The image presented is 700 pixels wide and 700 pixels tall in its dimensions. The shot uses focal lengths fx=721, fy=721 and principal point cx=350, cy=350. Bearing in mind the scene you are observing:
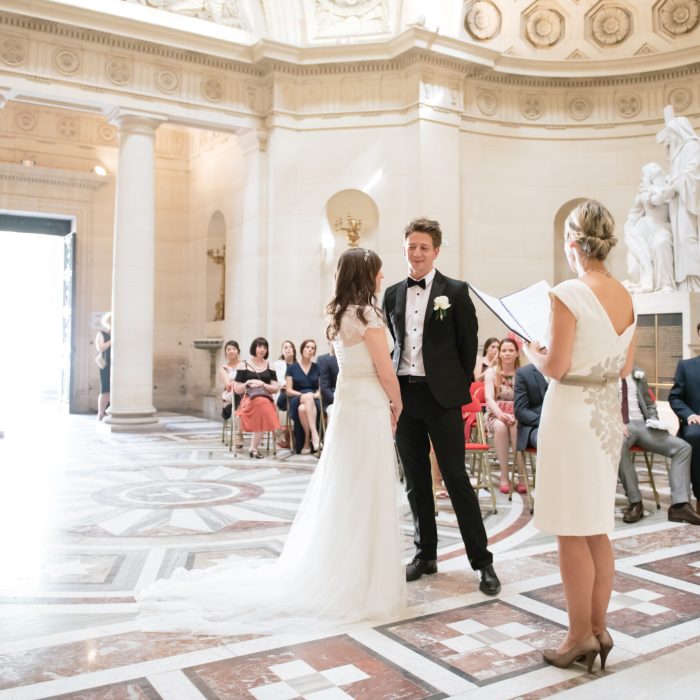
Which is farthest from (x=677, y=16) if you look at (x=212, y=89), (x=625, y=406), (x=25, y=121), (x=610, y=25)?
(x=25, y=121)

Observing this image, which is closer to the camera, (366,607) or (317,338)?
(366,607)

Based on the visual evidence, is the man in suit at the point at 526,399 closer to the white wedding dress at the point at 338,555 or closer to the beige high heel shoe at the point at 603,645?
the white wedding dress at the point at 338,555

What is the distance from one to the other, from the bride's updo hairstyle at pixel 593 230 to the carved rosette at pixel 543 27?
41.0 ft

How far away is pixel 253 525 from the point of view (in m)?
5.47

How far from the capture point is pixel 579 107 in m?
13.8

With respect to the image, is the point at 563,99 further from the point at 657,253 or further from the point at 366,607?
the point at 366,607

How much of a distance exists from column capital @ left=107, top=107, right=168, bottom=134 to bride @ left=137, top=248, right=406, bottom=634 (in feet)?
30.9

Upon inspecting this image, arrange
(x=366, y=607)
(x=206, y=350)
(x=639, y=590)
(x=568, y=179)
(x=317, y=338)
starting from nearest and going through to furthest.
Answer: (x=366, y=607)
(x=639, y=590)
(x=317, y=338)
(x=568, y=179)
(x=206, y=350)

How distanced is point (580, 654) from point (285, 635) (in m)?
1.27

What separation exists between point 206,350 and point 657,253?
9371mm

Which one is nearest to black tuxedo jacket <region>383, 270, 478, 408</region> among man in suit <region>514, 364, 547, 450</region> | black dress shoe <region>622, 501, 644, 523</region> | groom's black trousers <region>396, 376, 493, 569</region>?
groom's black trousers <region>396, 376, 493, 569</region>

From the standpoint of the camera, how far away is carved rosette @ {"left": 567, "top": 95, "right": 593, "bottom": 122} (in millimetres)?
13758

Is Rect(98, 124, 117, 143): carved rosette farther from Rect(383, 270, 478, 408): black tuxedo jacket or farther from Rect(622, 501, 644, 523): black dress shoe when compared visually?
Rect(622, 501, 644, 523): black dress shoe

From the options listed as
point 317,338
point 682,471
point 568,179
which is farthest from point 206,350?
point 682,471
